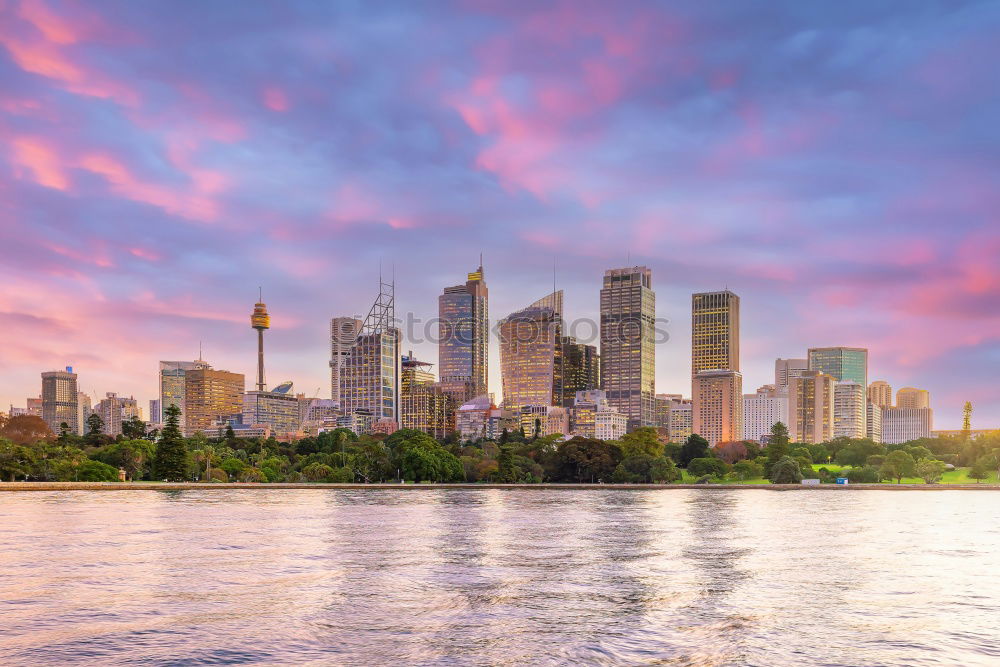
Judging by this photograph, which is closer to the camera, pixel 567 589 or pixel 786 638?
pixel 786 638

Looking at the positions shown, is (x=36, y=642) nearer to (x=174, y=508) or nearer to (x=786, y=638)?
(x=786, y=638)

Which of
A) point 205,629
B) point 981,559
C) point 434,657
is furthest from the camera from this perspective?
point 981,559

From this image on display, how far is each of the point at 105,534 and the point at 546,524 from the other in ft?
144

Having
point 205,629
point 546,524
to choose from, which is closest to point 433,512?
point 546,524

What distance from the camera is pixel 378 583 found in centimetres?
4906

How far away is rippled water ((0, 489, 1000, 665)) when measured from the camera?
32.8 m

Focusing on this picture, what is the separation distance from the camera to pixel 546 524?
9675 cm

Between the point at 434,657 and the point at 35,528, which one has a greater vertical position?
the point at 434,657

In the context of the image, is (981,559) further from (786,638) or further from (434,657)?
(434,657)

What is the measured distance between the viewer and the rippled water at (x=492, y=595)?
32844mm

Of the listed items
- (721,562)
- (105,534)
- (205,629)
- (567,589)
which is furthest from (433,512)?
(205,629)

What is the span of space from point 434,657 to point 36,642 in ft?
50.8

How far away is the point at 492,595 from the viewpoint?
4472 centimetres

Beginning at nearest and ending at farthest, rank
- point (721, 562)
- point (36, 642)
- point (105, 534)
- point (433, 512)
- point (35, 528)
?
point (36, 642) → point (721, 562) → point (105, 534) → point (35, 528) → point (433, 512)
